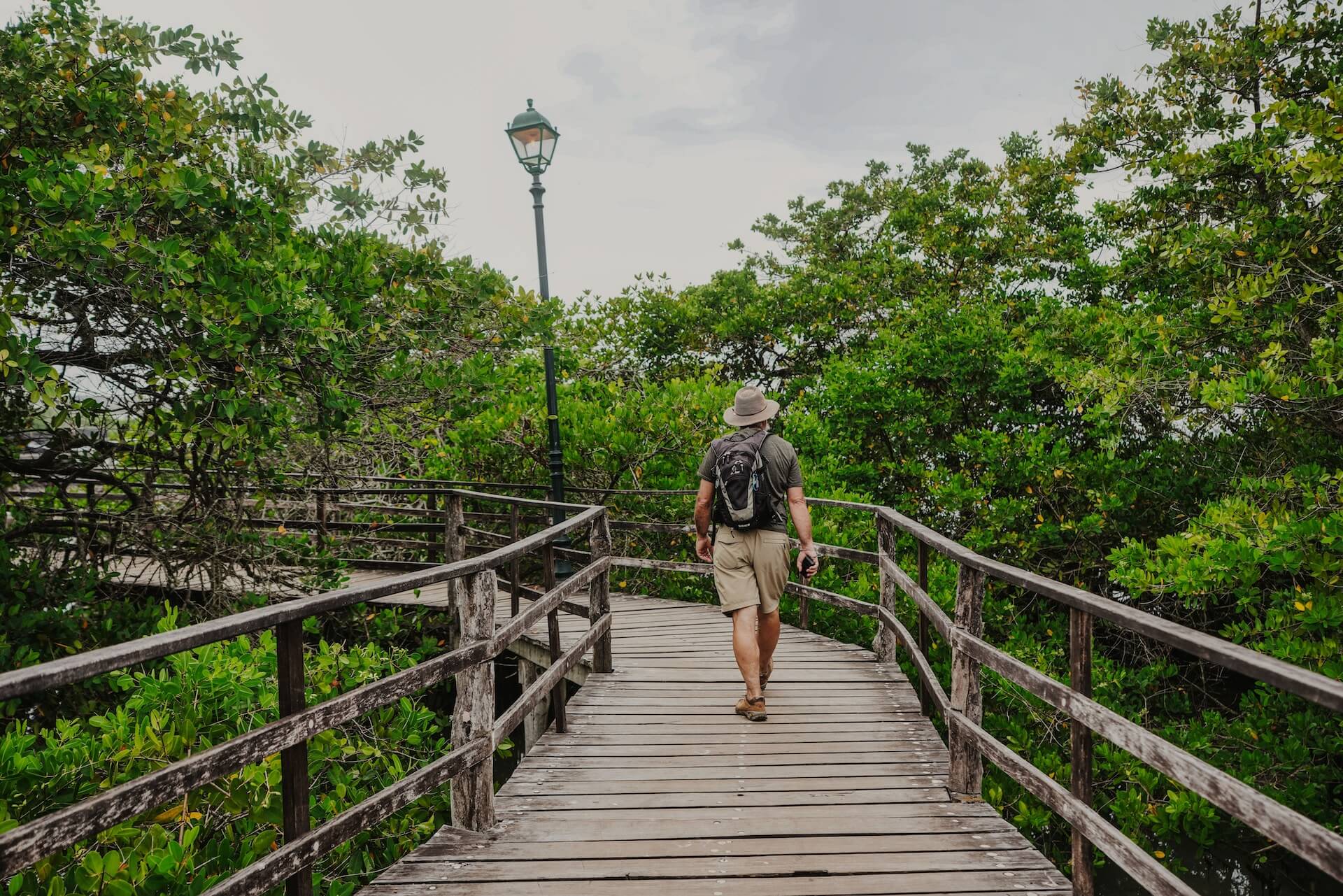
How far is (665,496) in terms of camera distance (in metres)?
11.7

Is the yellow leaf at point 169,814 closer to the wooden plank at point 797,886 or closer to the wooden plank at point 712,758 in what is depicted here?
the wooden plank at point 797,886

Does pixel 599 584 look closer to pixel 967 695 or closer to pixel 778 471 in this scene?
pixel 778 471

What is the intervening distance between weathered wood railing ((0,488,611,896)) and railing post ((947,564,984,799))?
218 cm

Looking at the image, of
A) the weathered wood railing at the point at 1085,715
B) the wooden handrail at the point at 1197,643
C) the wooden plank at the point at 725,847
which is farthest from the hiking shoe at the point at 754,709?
the wooden handrail at the point at 1197,643

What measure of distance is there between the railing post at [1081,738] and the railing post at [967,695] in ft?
3.12

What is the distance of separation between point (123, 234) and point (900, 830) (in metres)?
5.47

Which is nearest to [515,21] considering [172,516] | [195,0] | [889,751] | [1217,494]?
[195,0]

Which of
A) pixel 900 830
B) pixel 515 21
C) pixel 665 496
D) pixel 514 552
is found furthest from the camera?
pixel 515 21

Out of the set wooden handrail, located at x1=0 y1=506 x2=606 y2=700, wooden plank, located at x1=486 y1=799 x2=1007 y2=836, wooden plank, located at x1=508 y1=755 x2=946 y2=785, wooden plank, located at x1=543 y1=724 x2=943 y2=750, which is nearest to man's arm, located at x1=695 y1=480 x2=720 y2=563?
wooden plank, located at x1=543 y1=724 x2=943 y2=750

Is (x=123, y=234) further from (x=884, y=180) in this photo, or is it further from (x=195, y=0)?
(x=884, y=180)

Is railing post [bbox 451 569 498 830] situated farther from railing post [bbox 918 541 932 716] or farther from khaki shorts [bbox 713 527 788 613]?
railing post [bbox 918 541 932 716]

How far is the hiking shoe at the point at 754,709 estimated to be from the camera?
5.26m

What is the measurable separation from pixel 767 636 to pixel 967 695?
5.43 ft

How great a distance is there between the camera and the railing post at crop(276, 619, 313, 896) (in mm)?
2629
